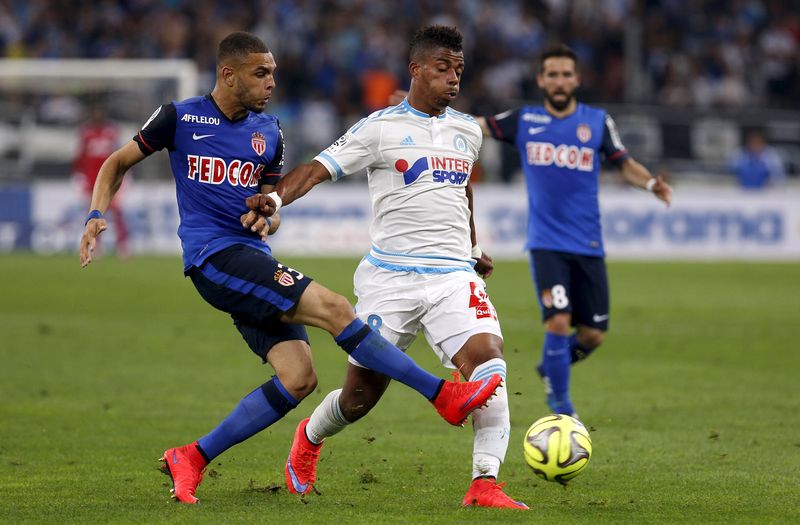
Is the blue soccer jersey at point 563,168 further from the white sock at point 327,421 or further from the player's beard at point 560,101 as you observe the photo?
the white sock at point 327,421

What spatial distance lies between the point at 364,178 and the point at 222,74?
797 inches

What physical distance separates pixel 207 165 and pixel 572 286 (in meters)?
3.99

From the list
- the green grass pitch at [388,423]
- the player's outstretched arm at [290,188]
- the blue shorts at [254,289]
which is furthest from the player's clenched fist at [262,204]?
the green grass pitch at [388,423]

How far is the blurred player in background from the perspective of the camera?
23.9 metres

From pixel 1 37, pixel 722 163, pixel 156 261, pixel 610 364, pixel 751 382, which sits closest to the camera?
pixel 751 382

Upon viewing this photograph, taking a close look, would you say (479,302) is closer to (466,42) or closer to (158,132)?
(158,132)

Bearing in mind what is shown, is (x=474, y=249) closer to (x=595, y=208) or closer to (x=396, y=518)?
(x=396, y=518)

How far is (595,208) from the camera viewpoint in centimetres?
983

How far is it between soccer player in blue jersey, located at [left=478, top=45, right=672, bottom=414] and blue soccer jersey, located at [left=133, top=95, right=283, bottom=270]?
341 centimetres

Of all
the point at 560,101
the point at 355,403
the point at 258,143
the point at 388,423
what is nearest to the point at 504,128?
the point at 560,101

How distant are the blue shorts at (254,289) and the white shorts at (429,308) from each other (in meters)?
0.41

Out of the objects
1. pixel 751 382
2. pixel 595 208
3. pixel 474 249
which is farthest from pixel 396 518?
pixel 751 382

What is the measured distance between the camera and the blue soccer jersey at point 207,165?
6.56 meters

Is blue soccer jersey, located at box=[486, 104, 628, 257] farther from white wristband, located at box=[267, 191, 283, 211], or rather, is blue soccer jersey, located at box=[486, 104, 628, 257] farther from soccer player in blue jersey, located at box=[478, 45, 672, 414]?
white wristband, located at box=[267, 191, 283, 211]
